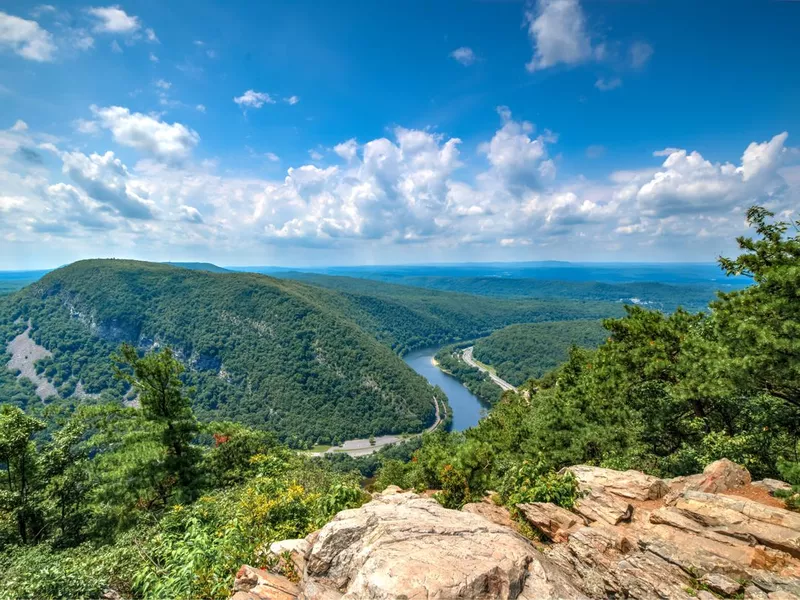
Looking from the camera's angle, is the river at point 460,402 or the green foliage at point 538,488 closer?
the green foliage at point 538,488

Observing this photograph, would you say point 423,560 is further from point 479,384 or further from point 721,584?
point 479,384

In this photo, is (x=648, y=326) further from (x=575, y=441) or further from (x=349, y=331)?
(x=349, y=331)

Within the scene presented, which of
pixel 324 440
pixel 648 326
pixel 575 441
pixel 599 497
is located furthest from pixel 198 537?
pixel 324 440

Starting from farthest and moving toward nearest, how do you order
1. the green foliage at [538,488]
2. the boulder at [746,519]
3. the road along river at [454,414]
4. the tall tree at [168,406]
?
1. the road along river at [454,414]
2. the tall tree at [168,406]
3. the green foliage at [538,488]
4. the boulder at [746,519]

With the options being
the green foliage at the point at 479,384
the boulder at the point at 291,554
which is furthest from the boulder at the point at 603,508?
the green foliage at the point at 479,384

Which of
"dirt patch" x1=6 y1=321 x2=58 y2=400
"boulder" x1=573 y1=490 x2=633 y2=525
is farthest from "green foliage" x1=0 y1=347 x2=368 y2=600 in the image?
"dirt patch" x1=6 y1=321 x2=58 y2=400

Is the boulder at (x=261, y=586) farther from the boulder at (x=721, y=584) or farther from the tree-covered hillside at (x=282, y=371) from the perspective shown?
the tree-covered hillside at (x=282, y=371)
